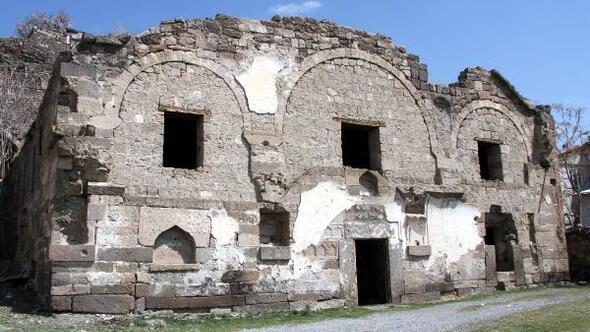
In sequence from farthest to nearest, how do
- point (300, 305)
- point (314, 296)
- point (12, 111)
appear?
point (12, 111), point (314, 296), point (300, 305)

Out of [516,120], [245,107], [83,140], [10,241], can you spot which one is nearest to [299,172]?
[245,107]

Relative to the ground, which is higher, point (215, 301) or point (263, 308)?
point (215, 301)

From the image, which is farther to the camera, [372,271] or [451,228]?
[451,228]

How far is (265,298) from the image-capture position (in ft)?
34.5

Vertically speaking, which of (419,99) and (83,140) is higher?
(419,99)

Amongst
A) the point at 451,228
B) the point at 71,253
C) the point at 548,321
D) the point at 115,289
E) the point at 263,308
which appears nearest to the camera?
the point at 548,321

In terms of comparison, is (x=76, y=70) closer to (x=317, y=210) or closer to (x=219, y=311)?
(x=219, y=311)

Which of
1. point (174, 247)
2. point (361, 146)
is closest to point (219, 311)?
point (174, 247)

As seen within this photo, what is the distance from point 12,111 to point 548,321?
13.8m

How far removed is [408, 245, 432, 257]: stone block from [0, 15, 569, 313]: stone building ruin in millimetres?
34

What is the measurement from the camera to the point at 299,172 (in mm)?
11414

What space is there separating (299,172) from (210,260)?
2.45m

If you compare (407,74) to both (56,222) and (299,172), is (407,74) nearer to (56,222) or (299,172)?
(299,172)

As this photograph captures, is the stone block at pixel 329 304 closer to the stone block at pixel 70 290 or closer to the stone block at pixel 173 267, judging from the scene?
the stone block at pixel 173 267
